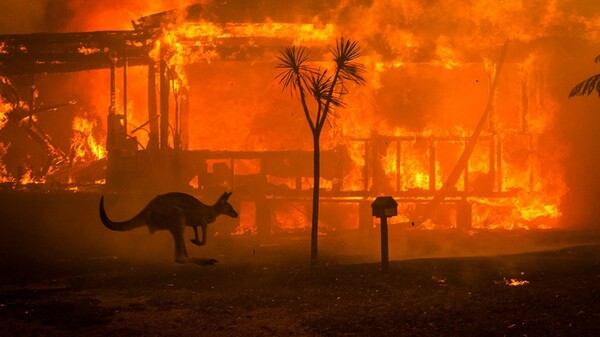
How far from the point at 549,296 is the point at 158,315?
5050 millimetres

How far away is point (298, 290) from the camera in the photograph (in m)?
9.01

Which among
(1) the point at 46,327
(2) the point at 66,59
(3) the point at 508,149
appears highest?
(2) the point at 66,59

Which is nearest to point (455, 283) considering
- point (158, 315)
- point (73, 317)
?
point (158, 315)

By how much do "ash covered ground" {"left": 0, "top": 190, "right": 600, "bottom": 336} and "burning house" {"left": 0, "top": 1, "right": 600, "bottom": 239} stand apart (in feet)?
8.72

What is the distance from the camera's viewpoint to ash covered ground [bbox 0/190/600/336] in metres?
6.85

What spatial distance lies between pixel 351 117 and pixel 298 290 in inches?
Answer: 455

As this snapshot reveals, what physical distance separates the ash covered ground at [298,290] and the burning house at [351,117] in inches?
105

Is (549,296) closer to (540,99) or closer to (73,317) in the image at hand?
(73,317)

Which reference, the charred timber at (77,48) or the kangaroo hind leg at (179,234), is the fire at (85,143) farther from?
the kangaroo hind leg at (179,234)

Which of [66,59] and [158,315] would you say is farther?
[66,59]

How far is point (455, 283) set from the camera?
8.98 m

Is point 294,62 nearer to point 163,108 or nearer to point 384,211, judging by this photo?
point 384,211

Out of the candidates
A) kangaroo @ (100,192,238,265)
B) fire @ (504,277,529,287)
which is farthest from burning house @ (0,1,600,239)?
fire @ (504,277,529,287)

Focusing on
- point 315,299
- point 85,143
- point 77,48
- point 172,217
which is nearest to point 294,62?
point 172,217
